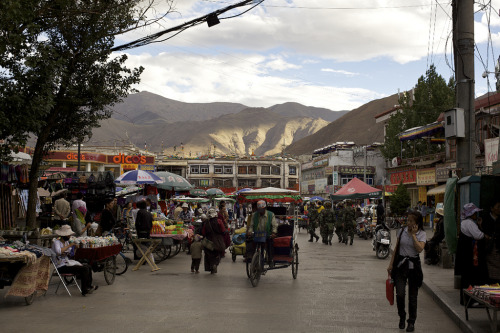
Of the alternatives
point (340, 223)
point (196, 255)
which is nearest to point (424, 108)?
point (340, 223)

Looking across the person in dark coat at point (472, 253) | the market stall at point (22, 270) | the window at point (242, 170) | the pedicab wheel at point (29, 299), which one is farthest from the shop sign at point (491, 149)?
the window at point (242, 170)

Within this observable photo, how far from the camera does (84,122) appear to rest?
1808cm

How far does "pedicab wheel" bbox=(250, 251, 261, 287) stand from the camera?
1254 centimetres

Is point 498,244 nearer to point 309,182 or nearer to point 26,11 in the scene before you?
point 26,11

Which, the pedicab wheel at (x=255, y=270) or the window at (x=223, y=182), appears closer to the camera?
the pedicab wheel at (x=255, y=270)

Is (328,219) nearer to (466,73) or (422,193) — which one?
(466,73)

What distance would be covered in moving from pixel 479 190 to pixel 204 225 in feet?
24.7

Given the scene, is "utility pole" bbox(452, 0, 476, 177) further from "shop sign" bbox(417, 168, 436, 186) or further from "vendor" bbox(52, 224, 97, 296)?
"shop sign" bbox(417, 168, 436, 186)

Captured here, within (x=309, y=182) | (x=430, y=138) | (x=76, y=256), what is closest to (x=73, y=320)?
(x=76, y=256)

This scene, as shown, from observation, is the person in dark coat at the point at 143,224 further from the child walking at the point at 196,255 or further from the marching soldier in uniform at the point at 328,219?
the marching soldier in uniform at the point at 328,219

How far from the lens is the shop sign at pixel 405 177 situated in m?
51.9

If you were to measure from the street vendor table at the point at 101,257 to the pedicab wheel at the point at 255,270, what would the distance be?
119 inches

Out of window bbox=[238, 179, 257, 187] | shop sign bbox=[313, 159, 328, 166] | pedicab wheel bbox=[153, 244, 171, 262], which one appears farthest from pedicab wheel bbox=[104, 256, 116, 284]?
window bbox=[238, 179, 257, 187]

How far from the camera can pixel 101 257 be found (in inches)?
475
